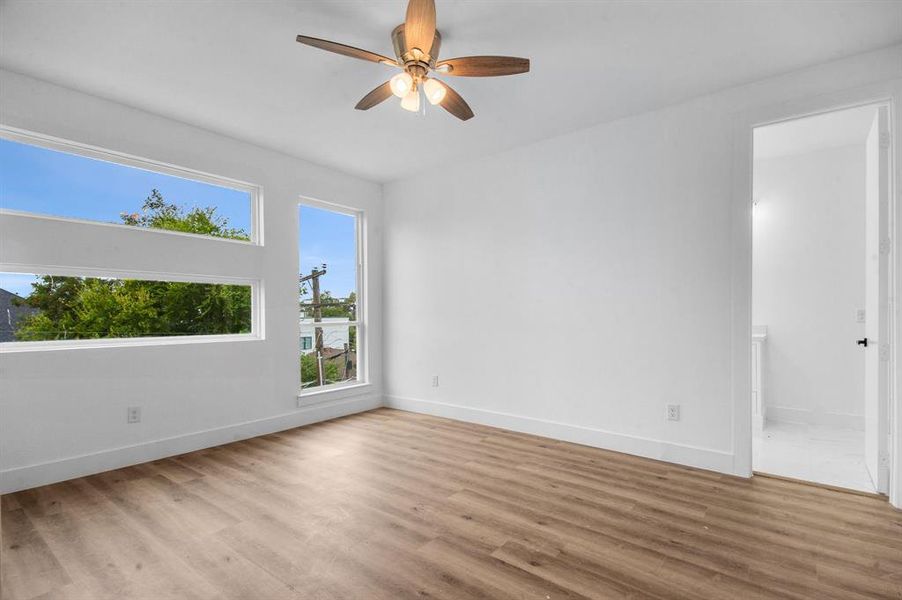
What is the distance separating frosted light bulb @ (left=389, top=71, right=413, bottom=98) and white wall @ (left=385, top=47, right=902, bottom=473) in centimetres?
199

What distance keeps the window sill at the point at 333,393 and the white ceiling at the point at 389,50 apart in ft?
8.70

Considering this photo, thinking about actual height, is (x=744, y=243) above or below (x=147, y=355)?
above

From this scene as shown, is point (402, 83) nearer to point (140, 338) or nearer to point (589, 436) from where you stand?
point (140, 338)

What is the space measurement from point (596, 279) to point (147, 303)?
12.4 ft

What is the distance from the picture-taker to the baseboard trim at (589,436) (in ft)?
10.6

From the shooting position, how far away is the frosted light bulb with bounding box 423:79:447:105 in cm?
243

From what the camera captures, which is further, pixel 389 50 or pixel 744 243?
pixel 744 243

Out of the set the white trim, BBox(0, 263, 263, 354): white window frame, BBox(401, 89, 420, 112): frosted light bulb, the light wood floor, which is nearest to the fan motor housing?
BBox(401, 89, 420, 112): frosted light bulb

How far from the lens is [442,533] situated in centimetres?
231

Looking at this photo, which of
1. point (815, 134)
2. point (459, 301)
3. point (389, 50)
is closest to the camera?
point (389, 50)

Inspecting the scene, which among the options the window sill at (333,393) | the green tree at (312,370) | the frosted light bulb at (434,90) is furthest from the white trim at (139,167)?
the frosted light bulb at (434,90)

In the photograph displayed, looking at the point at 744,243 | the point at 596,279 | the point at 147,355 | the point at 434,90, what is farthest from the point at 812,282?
the point at 147,355

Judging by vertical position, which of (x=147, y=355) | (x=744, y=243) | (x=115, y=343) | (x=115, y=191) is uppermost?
(x=115, y=191)

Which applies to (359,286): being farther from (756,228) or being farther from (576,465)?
(756,228)
